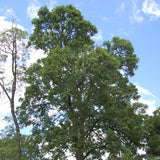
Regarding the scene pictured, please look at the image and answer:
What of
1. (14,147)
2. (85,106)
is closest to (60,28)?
(85,106)

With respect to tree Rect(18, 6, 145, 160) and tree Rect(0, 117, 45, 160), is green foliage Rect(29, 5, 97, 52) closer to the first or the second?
tree Rect(18, 6, 145, 160)

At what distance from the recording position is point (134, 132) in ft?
51.2

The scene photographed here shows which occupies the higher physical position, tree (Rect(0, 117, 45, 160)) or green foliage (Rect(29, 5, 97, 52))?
green foliage (Rect(29, 5, 97, 52))

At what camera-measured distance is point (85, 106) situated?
16.0 meters

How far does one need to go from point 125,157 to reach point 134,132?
206 cm

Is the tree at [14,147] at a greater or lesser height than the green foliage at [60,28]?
lesser

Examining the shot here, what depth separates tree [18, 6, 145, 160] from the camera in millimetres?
15109

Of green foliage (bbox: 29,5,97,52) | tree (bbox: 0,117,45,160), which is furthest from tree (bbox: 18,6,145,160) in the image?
green foliage (bbox: 29,5,97,52)

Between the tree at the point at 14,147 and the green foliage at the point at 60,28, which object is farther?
the green foliage at the point at 60,28

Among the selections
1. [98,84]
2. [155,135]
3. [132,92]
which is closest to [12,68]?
[98,84]

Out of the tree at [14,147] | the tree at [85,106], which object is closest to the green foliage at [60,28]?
the tree at [85,106]

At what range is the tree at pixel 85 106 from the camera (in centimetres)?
1511

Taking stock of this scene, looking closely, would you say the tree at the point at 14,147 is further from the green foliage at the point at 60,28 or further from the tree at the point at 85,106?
the green foliage at the point at 60,28

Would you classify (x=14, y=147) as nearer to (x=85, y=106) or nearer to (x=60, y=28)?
(x=85, y=106)
